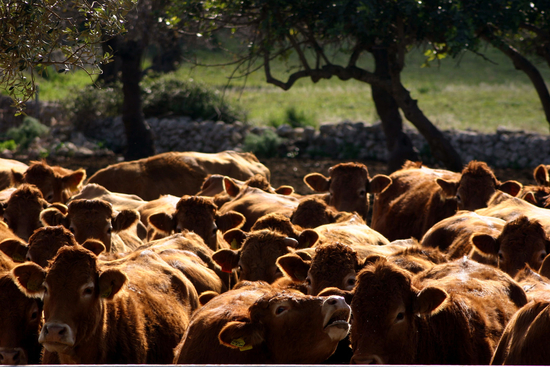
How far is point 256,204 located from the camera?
834cm

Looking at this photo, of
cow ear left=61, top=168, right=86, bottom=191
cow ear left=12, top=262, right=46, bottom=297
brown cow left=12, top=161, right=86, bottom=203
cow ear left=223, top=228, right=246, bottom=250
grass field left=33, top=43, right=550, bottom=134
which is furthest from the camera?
grass field left=33, top=43, right=550, bottom=134

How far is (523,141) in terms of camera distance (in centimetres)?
1842

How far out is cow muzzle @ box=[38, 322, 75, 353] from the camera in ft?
12.2

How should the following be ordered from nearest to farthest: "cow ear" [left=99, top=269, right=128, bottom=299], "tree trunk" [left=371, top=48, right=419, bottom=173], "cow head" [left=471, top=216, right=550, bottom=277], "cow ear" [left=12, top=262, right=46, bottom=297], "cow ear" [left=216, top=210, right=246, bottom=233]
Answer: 1. "cow ear" [left=99, top=269, right=128, bottom=299]
2. "cow ear" [left=12, top=262, right=46, bottom=297]
3. "cow head" [left=471, top=216, right=550, bottom=277]
4. "cow ear" [left=216, top=210, right=246, bottom=233]
5. "tree trunk" [left=371, top=48, right=419, bottom=173]

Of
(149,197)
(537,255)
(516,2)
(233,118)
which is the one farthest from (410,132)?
(537,255)

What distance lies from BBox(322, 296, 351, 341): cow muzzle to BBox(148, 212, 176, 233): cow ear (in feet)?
12.9

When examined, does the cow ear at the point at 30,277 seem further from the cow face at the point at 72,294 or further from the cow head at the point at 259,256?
the cow head at the point at 259,256

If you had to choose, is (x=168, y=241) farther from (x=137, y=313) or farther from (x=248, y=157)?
(x=248, y=157)

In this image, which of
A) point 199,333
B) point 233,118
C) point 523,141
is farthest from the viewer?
point 233,118

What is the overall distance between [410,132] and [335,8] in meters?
8.27

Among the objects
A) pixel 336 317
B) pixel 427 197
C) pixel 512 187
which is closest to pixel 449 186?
pixel 427 197

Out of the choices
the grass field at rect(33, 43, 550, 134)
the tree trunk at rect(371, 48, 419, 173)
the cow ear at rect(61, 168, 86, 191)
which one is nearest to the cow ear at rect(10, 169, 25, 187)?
the cow ear at rect(61, 168, 86, 191)

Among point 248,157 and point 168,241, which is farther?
point 248,157

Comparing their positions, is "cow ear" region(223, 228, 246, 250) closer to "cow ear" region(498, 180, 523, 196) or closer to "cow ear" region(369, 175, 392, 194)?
"cow ear" region(369, 175, 392, 194)
